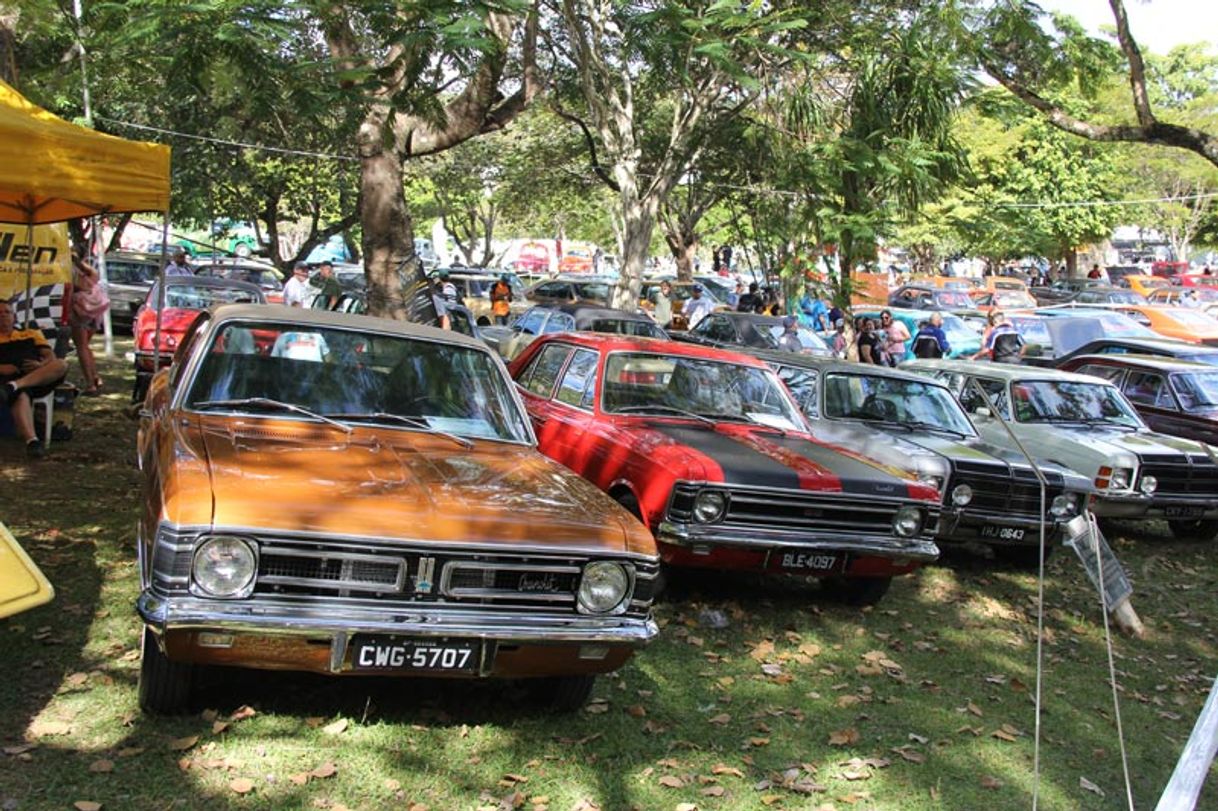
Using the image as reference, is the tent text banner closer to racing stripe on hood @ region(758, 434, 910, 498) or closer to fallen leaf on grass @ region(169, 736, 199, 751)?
racing stripe on hood @ region(758, 434, 910, 498)

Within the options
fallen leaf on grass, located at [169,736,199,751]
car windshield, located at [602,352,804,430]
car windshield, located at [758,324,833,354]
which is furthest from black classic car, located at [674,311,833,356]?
fallen leaf on grass, located at [169,736,199,751]

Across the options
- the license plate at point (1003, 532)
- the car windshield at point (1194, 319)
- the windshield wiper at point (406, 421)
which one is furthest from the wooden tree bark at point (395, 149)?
the car windshield at point (1194, 319)

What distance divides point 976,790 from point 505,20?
934 centimetres

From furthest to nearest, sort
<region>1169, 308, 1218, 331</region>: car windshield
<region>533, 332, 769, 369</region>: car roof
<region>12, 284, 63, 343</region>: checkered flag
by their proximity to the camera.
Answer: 1. <region>1169, 308, 1218, 331</region>: car windshield
2. <region>12, 284, 63, 343</region>: checkered flag
3. <region>533, 332, 769, 369</region>: car roof

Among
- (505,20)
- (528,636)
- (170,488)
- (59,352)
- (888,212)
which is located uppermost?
(505,20)

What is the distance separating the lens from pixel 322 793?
4043mm

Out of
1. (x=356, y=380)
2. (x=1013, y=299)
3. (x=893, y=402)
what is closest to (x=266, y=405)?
(x=356, y=380)

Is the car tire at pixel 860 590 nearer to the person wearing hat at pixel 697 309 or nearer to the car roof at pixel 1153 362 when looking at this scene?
the car roof at pixel 1153 362

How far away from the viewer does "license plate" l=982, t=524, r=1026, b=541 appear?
8.32 meters

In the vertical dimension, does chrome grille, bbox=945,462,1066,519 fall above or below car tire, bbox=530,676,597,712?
above

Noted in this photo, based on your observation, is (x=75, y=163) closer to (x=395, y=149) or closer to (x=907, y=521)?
(x=395, y=149)

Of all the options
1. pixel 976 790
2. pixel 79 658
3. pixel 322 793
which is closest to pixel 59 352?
pixel 79 658

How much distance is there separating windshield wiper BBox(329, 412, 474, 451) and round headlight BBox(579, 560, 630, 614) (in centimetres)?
113

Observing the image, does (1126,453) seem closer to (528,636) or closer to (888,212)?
(888,212)
